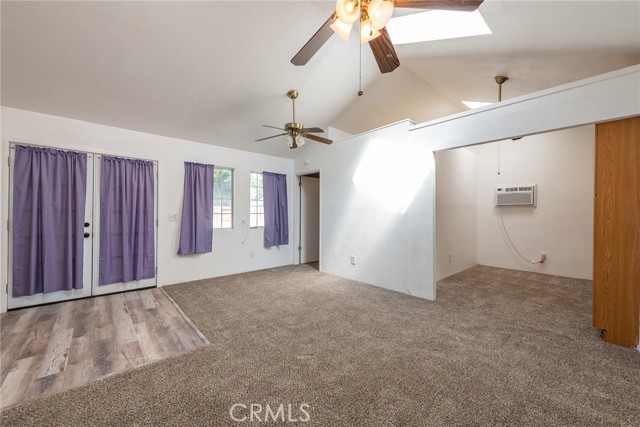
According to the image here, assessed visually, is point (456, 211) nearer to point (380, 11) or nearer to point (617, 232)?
point (617, 232)

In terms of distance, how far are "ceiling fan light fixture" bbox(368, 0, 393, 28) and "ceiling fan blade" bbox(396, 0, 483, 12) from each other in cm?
13

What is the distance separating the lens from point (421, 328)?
102 inches

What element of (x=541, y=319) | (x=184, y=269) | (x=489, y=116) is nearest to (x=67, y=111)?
(x=184, y=269)

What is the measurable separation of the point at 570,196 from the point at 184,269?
7148mm

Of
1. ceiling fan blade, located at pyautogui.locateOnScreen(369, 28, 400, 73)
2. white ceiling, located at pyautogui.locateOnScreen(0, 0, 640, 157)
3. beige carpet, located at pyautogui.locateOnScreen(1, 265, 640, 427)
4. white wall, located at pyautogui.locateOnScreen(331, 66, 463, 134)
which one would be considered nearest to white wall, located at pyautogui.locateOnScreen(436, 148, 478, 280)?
white wall, located at pyautogui.locateOnScreen(331, 66, 463, 134)

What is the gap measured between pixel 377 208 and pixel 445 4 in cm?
286

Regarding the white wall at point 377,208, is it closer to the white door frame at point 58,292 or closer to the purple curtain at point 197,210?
the purple curtain at point 197,210

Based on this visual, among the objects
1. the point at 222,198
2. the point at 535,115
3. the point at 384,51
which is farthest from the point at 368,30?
the point at 222,198

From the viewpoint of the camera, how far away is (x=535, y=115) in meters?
2.57

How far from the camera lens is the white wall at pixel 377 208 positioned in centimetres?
357

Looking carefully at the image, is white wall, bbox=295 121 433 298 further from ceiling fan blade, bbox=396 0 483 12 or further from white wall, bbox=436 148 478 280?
ceiling fan blade, bbox=396 0 483 12

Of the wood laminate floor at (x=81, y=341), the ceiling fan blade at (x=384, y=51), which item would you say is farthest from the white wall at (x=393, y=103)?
the wood laminate floor at (x=81, y=341)

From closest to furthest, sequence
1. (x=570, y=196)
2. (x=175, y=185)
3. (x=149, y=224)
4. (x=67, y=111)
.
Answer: (x=67, y=111) < (x=149, y=224) < (x=175, y=185) < (x=570, y=196)

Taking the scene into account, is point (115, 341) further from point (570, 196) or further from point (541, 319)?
point (570, 196)
